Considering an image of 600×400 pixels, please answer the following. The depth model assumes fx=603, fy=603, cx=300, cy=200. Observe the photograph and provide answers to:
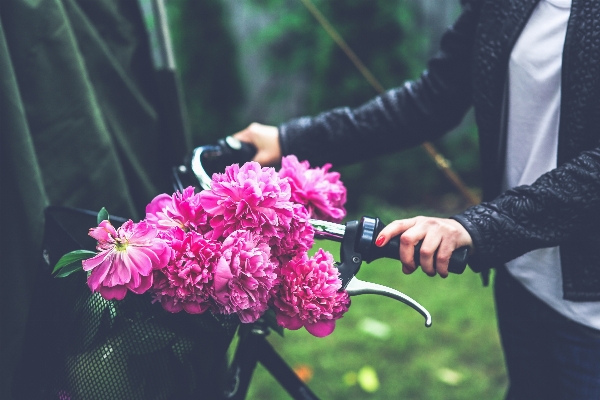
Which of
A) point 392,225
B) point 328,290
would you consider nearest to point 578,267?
point 392,225

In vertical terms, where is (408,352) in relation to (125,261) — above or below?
below

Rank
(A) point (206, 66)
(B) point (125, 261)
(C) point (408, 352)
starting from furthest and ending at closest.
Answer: (A) point (206, 66), (C) point (408, 352), (B) point (125, 261)

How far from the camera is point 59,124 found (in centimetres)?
154

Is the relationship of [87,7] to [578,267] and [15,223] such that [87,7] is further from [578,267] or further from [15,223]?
[578,267]

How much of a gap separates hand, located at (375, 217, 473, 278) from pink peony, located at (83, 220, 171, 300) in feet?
1.24

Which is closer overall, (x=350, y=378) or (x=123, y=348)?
(x=123, y=348)

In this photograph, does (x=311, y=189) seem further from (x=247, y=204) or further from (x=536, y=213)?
(x=536, y=213)

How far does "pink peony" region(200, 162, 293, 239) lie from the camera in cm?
96

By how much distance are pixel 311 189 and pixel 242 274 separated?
0.28 m

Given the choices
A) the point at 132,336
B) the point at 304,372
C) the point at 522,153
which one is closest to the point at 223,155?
A: the point at 132,336

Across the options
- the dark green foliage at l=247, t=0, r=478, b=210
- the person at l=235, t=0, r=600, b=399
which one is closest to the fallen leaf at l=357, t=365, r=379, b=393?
the person at l=235, t=0, r=600, b=399

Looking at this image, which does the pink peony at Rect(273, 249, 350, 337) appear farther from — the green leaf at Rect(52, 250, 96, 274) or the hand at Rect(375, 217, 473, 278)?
the green leaf at Rect(52, 250, 96, 274)

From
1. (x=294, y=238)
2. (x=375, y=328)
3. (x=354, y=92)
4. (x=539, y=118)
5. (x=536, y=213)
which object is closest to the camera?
(x=294, y=238)

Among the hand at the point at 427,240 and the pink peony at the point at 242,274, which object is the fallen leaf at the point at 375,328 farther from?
the pink peony at the point at 242,274
